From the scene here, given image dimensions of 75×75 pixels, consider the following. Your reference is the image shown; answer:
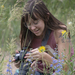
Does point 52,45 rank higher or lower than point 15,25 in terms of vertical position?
lower

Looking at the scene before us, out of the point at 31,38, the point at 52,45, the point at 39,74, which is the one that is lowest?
the point at 39,74

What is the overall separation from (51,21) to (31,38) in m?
0.31

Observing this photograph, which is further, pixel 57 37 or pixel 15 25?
pixel 15 25

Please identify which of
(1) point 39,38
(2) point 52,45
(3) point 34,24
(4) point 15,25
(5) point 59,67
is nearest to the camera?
(5) point 59,67

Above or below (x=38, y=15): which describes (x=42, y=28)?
below

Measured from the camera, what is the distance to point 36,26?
1412 mm

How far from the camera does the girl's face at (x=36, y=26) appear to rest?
1.39 m

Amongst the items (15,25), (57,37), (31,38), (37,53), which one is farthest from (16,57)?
(15,25)

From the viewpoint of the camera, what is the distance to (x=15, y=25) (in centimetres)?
253

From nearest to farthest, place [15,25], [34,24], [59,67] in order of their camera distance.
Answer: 1. [59,67]
2. [34,24]
3. [15,25]

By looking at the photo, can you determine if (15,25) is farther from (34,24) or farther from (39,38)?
(34,24)

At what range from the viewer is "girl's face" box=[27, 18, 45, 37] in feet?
4.57

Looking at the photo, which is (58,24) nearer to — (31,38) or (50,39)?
(50,39)

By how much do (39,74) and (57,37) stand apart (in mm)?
468
